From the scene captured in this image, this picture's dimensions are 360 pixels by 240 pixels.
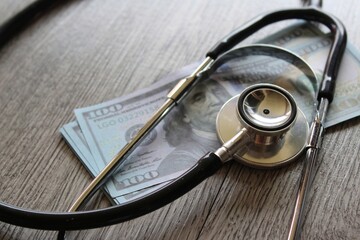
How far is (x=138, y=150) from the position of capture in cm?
70

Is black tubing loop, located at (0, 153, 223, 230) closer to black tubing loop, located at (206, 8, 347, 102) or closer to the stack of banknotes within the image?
the stack of banknotes

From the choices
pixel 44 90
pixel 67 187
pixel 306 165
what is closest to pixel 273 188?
pixel 306 165

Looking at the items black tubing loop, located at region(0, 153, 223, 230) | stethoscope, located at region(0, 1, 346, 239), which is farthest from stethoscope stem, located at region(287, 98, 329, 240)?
black tubing loop, located at region(0, 153, 223, 230)

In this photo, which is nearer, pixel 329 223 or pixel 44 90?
pixel 329 223

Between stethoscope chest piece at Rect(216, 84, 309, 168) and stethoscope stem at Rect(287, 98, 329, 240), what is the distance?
0.03 meters

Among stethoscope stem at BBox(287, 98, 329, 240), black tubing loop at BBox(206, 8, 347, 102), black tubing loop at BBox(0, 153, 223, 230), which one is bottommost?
stethoscope stem at BBox(287, 98, 329, 240)

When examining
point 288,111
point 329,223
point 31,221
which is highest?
point 31,221

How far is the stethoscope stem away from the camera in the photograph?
1.95 feet

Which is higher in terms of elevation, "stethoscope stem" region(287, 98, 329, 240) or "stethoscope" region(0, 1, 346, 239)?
"stethoscope" region(0, 1, 346, 239)

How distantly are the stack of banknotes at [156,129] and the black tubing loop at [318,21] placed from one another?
0.03 meters

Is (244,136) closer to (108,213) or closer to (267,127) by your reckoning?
(267,127)

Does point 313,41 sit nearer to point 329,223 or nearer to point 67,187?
point 329,223

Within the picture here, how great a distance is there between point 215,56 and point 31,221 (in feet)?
1.28

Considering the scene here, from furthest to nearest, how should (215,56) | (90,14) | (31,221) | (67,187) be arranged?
(90,14)
(215,56)
(67,187)
(31,221)
